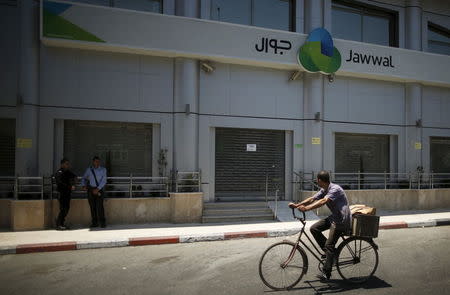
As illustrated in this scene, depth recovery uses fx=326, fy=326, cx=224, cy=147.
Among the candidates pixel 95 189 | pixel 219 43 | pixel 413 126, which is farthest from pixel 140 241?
pixel 413 126

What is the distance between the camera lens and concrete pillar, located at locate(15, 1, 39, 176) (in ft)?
31.1

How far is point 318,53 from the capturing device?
12.0 meters

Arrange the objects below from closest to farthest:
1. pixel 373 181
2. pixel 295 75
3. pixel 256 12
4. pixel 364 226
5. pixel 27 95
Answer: pixel 364 226
pixel 27 95
pixel 295 75
pixel 256 12
pixel 373 181

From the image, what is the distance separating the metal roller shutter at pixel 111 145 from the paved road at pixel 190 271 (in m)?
4.09

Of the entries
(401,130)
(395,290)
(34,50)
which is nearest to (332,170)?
(401,130)

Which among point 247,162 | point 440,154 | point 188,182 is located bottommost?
point 188,182

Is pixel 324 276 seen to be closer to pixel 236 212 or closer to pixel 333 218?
pixel 333 218

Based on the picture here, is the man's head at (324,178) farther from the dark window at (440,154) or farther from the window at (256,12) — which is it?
the dark window at (440,154)

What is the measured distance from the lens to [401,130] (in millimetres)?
14055

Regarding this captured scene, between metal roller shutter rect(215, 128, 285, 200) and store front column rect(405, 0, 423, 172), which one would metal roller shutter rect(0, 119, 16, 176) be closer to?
metal roller shutter rect(215, 128, 285, 200)

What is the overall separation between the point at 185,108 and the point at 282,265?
703 centimetres

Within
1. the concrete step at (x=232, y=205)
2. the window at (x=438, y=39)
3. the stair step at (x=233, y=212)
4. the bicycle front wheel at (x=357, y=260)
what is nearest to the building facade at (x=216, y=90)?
the concrete step at (x=232, y=205)

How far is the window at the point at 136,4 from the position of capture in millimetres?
11086

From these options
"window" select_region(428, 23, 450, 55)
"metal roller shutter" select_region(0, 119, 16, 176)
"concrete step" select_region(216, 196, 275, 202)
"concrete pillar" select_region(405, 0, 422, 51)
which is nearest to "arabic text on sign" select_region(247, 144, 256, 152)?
"concrete step" select_region(216, 196, 275, 202)
